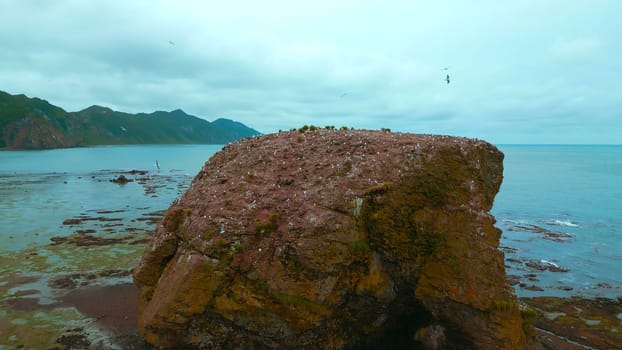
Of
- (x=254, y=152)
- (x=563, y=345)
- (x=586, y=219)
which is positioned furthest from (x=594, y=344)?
(x=586, y=219)

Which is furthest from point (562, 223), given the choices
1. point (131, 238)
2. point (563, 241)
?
point (131, 238)

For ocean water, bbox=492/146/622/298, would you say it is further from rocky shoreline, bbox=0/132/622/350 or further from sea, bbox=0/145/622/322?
rocky shoreline, bbox=0/132/622/350

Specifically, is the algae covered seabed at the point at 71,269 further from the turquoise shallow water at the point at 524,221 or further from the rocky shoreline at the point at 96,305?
the turquoise shallow water at the point at 524,221

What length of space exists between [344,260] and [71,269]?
59.7 ft

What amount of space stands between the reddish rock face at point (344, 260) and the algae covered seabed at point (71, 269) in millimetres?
3893

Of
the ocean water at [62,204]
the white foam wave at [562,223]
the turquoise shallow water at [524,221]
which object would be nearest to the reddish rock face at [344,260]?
the turquoise shallow water at [524,221]

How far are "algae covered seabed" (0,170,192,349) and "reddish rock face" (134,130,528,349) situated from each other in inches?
153

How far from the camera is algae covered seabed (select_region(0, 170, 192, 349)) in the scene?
49.7 ft

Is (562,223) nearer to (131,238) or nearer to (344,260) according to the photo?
(344,260)

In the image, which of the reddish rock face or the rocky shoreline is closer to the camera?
Answer: the reddish rock face

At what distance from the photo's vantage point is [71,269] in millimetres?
22594

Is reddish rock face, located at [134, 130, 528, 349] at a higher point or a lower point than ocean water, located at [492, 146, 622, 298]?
higher

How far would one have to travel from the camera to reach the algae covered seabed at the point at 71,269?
15156mm

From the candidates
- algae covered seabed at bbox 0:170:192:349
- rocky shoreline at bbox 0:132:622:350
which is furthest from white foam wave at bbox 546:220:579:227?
algae covered seabed at bbox 0:170:192:349
